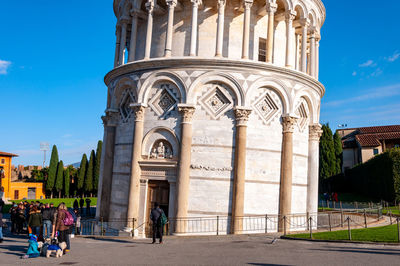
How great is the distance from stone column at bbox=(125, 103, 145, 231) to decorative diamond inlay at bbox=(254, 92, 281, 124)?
19.5 feet

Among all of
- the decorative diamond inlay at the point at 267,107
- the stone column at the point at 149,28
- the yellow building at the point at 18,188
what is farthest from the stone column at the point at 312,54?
the yellow building at the point at 18,188

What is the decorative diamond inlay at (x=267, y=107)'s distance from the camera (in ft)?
63.0

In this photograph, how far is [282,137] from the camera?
64.1ft

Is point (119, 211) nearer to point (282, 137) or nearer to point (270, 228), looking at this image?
point (270, 228)

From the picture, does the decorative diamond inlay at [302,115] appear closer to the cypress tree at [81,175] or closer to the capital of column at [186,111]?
the capital of column at [186,111]

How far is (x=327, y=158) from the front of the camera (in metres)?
54.6

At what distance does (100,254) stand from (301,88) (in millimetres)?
13638

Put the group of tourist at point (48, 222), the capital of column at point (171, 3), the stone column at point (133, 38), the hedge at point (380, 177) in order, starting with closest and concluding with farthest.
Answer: the group of tourist at point (48, 222) < the capital of column at point (171, 3) < the stone column at point (133, 38) < the hedge at point (380, 177)

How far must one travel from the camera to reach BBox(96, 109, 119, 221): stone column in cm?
2100

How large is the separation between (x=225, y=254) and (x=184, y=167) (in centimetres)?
735

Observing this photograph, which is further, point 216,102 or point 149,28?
point 149,28

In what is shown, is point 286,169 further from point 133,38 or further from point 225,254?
point 133,38

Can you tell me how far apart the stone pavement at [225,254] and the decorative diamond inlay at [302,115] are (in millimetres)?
8571

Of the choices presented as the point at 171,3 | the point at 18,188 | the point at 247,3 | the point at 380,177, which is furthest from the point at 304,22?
the point at 18,188
